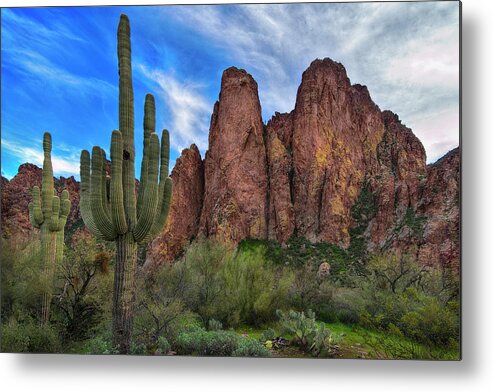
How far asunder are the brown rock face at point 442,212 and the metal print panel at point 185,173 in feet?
0.07

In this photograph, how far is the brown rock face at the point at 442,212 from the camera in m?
4.63

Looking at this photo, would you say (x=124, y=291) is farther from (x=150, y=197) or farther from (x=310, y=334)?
(x=310, y=334)

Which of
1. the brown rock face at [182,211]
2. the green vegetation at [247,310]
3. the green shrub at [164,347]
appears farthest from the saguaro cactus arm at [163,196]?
the green shrub at [164,347]

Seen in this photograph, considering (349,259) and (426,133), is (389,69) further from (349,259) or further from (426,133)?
(349,259)

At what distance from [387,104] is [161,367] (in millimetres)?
4424

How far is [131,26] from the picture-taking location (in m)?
5.25

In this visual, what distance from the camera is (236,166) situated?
8570mm

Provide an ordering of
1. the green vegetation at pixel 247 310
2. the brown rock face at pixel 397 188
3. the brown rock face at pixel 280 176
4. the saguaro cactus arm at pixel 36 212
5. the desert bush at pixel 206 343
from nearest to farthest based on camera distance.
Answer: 1. the green vegetation at pixel 247 310
2. the desert bush at pixel 206 343
3. the saguaro cactus arm at pixel 36 212
4. the brown rock face at pixel 397 188
5. the brown rock face at pixel 280 176

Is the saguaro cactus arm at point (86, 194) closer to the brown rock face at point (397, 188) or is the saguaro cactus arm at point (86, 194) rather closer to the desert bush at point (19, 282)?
the desert bush at point (19, 282)

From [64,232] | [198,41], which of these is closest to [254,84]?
[198,41]

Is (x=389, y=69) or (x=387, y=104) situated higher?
(x=389, y=69)

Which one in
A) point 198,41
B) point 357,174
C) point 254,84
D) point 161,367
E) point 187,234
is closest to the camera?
point 161,367

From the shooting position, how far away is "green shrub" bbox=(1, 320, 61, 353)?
200 inches

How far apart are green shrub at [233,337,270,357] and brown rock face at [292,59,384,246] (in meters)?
1.93
